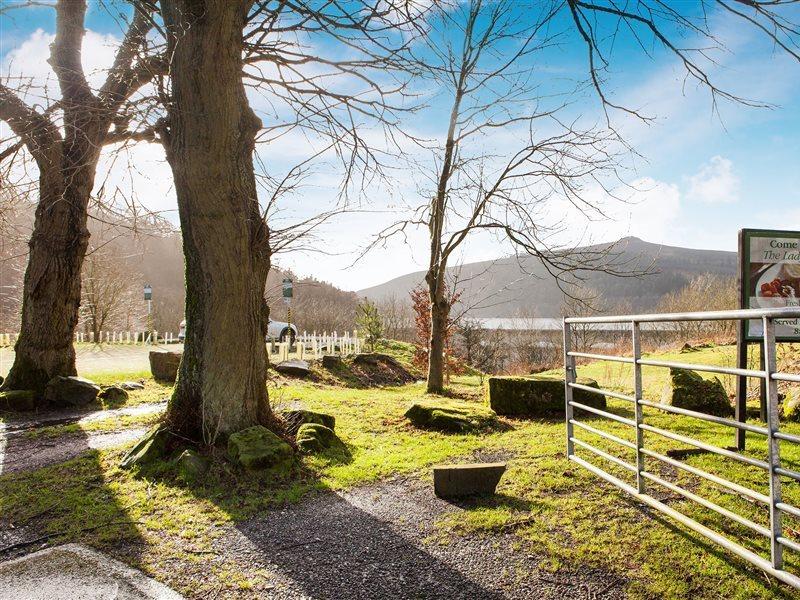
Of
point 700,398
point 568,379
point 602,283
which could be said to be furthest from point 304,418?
point 602,283

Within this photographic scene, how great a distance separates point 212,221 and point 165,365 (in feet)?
26.2

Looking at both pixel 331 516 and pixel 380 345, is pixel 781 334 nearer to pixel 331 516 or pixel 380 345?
pixel 331 516

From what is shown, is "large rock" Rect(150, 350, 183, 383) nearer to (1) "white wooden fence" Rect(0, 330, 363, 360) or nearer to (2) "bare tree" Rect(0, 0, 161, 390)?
(2) "bare tree" Rect(0, 0, 161, 390)

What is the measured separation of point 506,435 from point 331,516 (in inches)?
130

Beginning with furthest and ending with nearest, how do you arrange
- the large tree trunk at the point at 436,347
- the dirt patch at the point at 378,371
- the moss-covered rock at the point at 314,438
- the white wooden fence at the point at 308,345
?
the white wooden fence at the point at 308,345 → the dirt patch at the point at 378,371 → the large tree trunk at the point at 436,347 → the moss-covered rock at the point at 314,438

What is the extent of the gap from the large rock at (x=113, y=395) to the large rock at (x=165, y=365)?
2.19 metres

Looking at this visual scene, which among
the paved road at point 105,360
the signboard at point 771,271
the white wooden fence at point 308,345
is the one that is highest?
the signboard at point 771,271

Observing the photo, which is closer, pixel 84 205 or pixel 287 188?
pixel 287 188

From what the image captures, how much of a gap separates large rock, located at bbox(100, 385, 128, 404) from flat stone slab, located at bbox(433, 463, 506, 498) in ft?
24.9

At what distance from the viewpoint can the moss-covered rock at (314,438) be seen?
5.79 m

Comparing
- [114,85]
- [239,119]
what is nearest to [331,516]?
[239,119]

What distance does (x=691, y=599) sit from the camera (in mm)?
2824

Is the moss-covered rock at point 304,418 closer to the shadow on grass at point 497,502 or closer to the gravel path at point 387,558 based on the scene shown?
the gravel path at point 387,558

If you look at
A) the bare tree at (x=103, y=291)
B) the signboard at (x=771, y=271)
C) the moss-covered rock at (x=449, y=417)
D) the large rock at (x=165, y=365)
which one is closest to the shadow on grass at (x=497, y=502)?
the moss-covered rock at (x=449, y=417)
